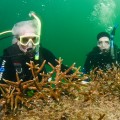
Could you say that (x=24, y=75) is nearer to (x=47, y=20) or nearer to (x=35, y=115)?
(x=35, y=115)

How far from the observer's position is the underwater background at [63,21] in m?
69.9

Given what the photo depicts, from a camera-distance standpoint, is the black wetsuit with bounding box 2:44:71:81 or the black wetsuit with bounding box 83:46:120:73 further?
the black wetsuit with bounding box 83:46:120:73

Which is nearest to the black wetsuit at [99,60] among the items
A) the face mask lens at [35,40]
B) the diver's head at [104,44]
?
the diver's head at [104,44]

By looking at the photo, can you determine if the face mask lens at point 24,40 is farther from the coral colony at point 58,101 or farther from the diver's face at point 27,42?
the coral colony at point 58,101

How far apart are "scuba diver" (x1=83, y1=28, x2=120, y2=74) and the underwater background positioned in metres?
54.6

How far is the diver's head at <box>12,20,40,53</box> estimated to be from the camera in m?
5.73

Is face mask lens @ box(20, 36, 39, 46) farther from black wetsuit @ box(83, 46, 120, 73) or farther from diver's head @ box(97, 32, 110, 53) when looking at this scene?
diver's head @ box(97, 32, 110, 53)

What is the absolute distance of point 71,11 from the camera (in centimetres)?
10169

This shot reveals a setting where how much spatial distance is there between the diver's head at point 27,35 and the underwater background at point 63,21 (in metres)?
58.0

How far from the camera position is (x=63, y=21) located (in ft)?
336

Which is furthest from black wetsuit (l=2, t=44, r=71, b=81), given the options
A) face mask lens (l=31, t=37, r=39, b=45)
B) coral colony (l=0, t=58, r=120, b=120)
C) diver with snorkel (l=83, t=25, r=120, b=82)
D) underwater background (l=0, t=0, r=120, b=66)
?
underwater background (l=0, t=0, r=120, b=66)

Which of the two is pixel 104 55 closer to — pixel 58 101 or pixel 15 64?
pixel 15 64

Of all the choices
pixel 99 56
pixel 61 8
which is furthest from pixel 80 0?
pixel 99 56

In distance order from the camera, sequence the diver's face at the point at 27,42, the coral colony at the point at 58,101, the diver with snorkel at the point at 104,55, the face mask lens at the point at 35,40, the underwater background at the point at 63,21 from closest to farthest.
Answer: the coral colony at the point at 58,101 → the diver's face at the point at 27,42 → the face mask lens at the point at 35,40 → the diver with snorkel at the point at 104,55 → the underwater background at the point at 63,21
